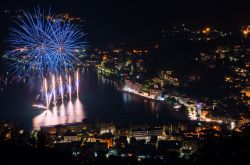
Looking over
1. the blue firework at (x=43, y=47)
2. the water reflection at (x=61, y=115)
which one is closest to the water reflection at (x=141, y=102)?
the water reflection at (x=61, y=115)

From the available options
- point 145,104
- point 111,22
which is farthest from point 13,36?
point 145,104

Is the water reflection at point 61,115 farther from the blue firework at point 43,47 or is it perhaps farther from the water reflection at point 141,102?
the blue firework at point 43,47

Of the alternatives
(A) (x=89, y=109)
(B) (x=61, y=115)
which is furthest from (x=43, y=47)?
(B) (x=61, y=115)

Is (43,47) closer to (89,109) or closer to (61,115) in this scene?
(89,109)

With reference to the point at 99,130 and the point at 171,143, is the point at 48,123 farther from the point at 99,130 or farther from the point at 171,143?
the point at 171,143

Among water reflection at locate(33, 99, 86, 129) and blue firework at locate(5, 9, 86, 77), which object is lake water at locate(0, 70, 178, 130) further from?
blue firework at locate(5, 9, 86, 77)
